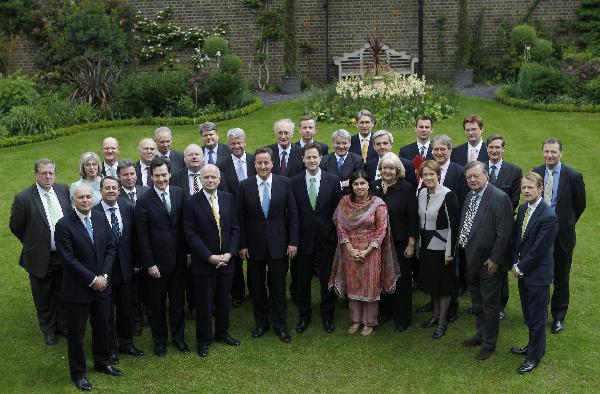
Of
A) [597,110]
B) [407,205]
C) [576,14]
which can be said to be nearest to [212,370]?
[407,205]

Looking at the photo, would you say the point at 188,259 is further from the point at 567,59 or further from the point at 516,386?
the point at 567,59

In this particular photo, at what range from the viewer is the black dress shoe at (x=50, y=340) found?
6898 mm

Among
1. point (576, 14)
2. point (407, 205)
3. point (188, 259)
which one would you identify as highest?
point (576, 14)

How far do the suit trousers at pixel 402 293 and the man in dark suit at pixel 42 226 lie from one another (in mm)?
3166

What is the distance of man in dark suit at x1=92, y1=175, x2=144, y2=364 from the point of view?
620 centimetres

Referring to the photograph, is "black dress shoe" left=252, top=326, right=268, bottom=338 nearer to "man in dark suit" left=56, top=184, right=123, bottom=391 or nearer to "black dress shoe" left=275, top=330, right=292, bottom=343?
"black dress shoe" left=275, top=330, right=292, bottom=343

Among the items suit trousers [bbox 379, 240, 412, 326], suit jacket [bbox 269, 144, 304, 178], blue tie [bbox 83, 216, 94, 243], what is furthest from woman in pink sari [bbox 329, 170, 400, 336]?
blue tie [bbox 83, 216, 94, 243]

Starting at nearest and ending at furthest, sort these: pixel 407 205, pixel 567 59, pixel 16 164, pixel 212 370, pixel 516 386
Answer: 1. pixel 516 386
2. pixel 212 370
3. pixel 407 205
4. pixel 16 164
5. pixel 567 59

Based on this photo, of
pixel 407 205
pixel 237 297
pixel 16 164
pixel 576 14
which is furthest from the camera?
pixel 576 14

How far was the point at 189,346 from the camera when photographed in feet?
22.4

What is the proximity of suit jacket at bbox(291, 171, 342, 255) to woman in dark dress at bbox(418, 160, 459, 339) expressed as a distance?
0.84 meters

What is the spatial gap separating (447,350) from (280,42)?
14.3 meters

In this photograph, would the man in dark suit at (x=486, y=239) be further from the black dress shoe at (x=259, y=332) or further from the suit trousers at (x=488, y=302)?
the black dress shoe at (x=259, y=332)

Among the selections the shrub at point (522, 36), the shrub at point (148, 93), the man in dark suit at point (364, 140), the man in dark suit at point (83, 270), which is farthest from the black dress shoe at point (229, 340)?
the shrub at point (522, 36)
